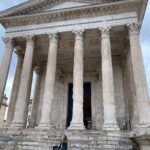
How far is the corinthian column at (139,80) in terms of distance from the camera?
40.1 feet

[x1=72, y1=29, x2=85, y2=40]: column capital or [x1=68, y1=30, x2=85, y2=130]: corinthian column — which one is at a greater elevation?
[x1=72, y1=29, x2=85, y2=40]: column capital

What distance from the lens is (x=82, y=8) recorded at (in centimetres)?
1598

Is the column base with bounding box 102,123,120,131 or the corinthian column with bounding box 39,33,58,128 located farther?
the corinthian column with bounding box 39,33,58,128

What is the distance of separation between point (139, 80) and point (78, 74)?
4.55m

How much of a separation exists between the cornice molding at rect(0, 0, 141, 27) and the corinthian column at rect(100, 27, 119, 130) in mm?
1862

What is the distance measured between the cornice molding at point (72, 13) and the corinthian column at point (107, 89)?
186 cm

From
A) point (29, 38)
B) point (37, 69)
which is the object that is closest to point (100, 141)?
point (29, 38)

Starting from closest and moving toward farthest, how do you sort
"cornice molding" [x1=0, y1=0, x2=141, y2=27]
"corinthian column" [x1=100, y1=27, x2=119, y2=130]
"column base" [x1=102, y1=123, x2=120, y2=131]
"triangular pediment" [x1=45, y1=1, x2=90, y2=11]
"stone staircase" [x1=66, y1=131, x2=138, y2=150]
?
"stone staircase" [x1=66, y1=131, x2=138, y2=150], "column base" [x1=102, y1=123, x2=120, y2=131], "corinthian column" [x1=100, y1=27, x2=119, y2=130], "cornice molding" [x1=0, y1=0, x2=141, y2=27], "triangular pediment" [x1=45, y1=1, x2=90, y2=11]

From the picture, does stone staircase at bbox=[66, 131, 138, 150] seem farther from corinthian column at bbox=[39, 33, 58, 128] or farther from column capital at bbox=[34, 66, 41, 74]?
column capital at bbox=[34, 66, 41, 74]

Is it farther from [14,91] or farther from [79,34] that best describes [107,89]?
[14,91]

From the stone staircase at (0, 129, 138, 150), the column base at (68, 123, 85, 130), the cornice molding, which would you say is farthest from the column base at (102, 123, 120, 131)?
the cornice molding

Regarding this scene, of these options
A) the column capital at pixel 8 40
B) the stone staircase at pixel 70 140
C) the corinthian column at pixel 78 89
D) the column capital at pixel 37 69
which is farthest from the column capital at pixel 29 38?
the stone staircase at pixel 70 140

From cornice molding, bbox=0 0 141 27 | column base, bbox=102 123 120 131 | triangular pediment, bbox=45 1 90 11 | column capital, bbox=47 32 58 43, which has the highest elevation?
triangular pediment, bbox=45 1 90 11

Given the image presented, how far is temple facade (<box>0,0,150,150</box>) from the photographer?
11.8m
